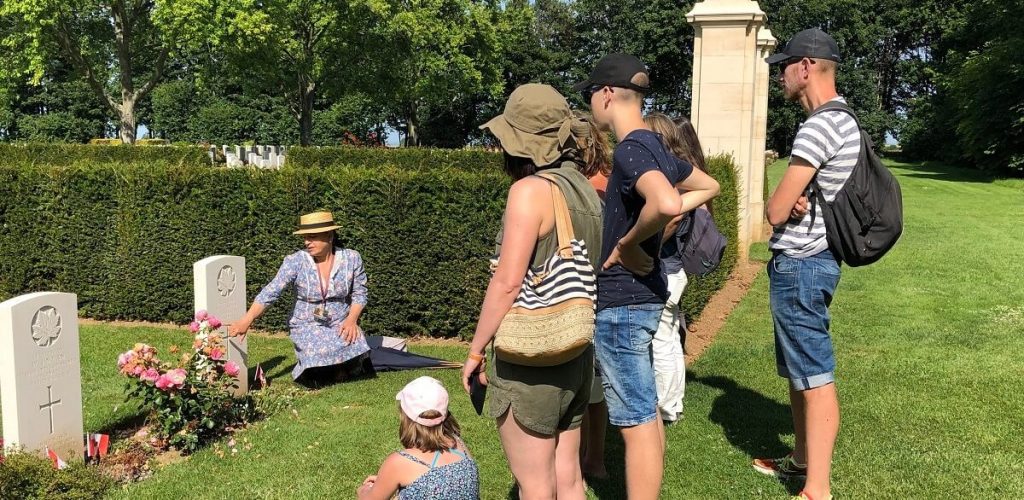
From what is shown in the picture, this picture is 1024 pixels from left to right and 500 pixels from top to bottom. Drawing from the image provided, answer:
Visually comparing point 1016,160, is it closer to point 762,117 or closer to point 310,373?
point 762,117

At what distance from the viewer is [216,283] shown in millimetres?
5145

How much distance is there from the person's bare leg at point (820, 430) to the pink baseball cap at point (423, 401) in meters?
1.63

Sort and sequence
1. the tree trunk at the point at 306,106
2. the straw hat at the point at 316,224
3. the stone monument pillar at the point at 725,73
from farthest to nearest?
the tree trunk at the point at 306,106 < the stone monument pillar at the point at 725,73 < the straw hat at the point at 316,224

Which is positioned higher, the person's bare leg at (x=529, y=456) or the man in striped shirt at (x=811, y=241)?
the man in striped shirt at (x=811, y=241)

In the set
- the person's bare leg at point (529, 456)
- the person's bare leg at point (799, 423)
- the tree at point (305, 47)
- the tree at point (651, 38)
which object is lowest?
Answer: the person's bare leg at point (799, 423)

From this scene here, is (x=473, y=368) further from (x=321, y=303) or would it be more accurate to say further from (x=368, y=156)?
(x=368, y=156)

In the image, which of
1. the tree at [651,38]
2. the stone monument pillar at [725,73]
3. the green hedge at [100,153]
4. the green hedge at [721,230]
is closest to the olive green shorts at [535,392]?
the green hedge at [721,230]

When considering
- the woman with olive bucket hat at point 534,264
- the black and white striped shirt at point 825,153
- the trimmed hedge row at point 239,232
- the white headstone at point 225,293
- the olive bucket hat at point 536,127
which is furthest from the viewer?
the trimmed hedge row at point 239,232

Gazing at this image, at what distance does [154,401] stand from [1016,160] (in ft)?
94.2

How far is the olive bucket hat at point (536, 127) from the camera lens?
2588 millimetres

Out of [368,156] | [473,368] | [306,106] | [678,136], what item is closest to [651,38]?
[306,106]

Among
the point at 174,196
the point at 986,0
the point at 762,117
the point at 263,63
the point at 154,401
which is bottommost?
the point at 154,401

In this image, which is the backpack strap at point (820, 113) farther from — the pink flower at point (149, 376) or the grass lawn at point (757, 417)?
the pink flower at point (149, 376)

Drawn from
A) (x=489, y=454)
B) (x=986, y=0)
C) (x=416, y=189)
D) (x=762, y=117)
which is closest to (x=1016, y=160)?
(x=986, y=0)
